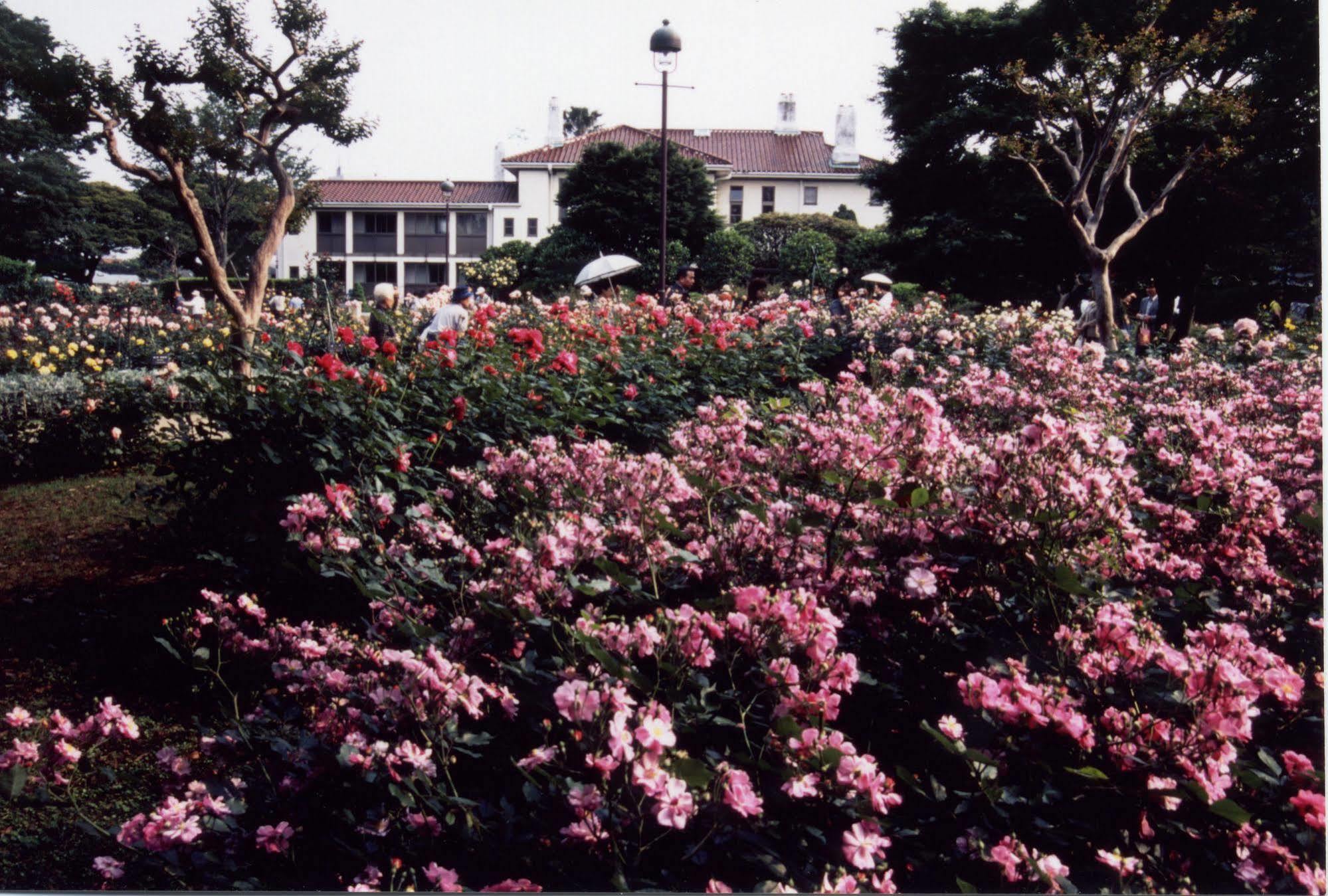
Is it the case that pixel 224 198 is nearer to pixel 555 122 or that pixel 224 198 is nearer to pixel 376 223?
pixel 376 223

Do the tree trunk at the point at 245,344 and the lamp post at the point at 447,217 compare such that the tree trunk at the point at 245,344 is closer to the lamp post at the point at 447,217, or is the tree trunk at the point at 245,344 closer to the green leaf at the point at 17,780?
the lamp post at the point at 447,217

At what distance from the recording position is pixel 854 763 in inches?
40.0

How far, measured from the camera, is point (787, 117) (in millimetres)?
2338

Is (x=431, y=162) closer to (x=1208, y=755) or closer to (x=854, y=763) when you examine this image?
(x=854, y=763)

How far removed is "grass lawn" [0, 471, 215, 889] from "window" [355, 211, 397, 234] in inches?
47.3

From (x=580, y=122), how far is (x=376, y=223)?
74 centimetres

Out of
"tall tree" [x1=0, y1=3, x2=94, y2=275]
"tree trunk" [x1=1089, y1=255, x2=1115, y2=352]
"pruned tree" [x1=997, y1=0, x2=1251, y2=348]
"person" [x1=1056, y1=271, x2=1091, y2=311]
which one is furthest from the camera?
"person" [x1=1056, y1=271, x2=1091, y2=311]

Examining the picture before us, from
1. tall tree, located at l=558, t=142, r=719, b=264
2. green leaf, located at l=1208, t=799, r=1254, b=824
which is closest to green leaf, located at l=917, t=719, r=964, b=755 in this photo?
green leaf, located at l=1208, t=799, r=1254, b=824

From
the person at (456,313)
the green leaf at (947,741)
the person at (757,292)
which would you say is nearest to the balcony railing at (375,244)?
the person at (456,313)

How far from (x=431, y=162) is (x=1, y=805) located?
168 centimetres

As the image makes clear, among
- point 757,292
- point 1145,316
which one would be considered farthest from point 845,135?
point 757,292

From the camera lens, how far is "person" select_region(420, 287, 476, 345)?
3.97 meters

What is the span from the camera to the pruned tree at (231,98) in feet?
7.14

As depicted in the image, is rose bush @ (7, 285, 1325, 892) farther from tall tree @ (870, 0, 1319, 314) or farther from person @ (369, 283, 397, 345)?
person @ (369, 283, 397, 345)
